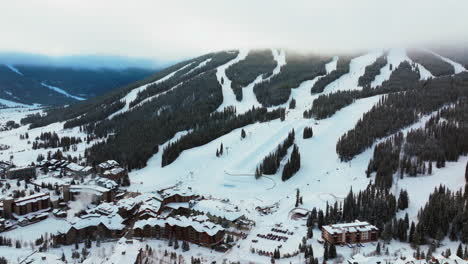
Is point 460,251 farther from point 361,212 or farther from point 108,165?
point 108,165

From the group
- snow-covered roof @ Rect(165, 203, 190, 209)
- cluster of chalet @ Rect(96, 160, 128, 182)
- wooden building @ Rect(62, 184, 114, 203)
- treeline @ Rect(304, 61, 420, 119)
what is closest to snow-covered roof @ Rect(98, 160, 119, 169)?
cluster of chalet @ Rect(96, 160, 128, 182)

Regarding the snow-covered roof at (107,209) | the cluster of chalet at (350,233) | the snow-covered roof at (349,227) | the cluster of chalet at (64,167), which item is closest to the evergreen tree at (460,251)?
the cluster of chalet at (350,233)

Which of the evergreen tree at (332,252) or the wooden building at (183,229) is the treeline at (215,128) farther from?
the evergreen tree at (332,252)

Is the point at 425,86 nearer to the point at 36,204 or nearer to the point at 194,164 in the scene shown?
the point at 194,164

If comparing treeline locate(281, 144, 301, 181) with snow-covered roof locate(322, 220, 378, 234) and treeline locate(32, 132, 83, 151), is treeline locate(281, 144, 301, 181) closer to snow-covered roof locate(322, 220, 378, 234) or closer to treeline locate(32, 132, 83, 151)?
snow-covered roof locate(322, 220, 378, 234)

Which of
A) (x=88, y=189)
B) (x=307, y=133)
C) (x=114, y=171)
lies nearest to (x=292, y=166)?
(x=307, y=133)

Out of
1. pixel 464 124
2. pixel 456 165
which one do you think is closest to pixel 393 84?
pixel 464 124

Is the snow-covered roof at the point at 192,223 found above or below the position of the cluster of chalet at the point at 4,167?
above
